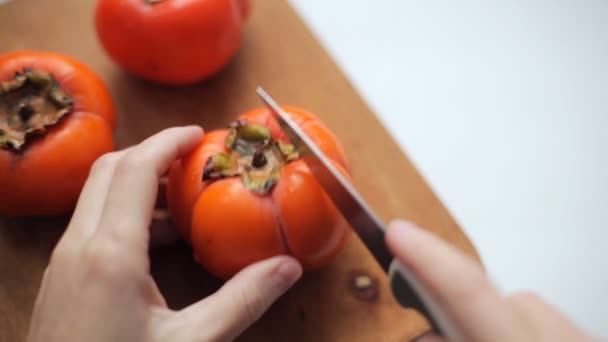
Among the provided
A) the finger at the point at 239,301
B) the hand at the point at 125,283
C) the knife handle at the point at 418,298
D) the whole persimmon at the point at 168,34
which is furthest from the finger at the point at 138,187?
the knife handle at the point at 418,298

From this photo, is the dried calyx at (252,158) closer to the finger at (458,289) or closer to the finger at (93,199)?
the finger at (93,199)

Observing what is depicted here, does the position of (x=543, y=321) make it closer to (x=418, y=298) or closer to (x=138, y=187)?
(x=418, y=298)

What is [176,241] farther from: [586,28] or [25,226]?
[586,28]

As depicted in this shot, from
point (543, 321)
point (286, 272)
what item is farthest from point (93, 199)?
point (543, 321)

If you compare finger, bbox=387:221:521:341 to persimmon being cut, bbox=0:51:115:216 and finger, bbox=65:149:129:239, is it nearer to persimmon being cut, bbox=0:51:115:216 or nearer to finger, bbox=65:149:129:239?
finger, bbox=65:149:129:239

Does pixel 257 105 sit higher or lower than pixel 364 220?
higher

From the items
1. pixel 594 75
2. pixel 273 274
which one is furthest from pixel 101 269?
pixel 594 75

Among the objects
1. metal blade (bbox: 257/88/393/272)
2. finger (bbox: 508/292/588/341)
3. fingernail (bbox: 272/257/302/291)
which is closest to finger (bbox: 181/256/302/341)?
fingernail (bbox: 272/257/302/291)
